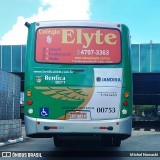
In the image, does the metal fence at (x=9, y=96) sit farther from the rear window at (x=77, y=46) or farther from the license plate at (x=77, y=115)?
the license plate at (x=77, y=115)

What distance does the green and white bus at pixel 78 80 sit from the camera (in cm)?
845

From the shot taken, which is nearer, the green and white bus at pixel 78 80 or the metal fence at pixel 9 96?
the green and white bus at pixel 78 80

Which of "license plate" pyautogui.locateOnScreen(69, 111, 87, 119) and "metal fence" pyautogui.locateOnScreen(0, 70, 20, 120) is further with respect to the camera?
"metal fence" pyautogui.locateOnScreen(0, 70, 20, 120)

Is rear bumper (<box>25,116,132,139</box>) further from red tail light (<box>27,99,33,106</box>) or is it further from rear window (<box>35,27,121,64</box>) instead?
rear window (<box>35,27,121,64</box>)

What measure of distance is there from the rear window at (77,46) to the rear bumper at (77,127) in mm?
1553

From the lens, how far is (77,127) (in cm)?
836

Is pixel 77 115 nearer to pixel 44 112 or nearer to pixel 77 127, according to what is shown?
pixel 77 127

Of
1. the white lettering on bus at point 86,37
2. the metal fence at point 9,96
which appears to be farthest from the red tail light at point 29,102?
the metal fence at point 9,96

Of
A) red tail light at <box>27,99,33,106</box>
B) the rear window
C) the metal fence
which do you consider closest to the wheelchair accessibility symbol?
red tail light at <box>27,99,33,106</box>

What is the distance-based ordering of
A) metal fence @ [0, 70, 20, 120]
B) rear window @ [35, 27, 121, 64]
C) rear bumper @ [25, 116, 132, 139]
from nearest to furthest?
rear bumper @ [25, 116, 132, 139] → rear window @ [35, 27, 121, 64] → metal fence @ [0, 70, 20, 120]

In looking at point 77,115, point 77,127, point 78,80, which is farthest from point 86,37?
point 77,127

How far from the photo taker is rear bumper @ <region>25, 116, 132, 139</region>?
8367 mm

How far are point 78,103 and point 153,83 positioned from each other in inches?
1313

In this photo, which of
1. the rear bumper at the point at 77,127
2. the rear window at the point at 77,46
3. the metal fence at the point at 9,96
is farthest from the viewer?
the metal fence at the point at 9,96
